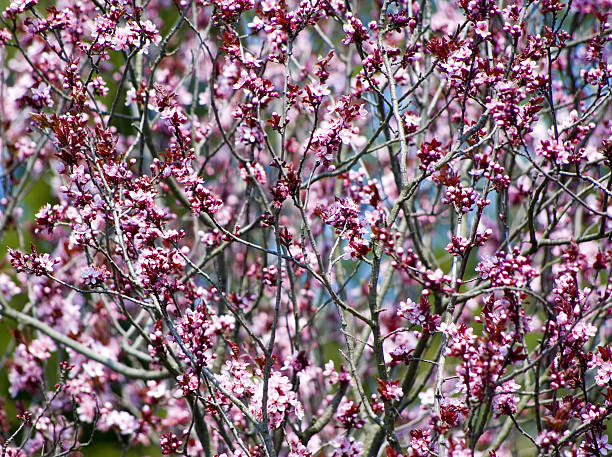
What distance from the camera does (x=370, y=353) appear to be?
6562 millimetres

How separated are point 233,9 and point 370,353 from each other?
13.3 feet

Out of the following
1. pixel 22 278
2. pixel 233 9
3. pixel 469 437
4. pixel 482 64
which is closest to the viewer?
pixel 469 437

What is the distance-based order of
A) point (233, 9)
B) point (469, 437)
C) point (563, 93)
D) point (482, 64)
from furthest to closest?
point (563, 93) → point (233, 9) → point (482, 64) → point (469, 437)

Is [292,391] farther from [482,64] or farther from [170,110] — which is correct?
[482,64]

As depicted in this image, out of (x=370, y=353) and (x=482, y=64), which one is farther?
(x=370, y=353)

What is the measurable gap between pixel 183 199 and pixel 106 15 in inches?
58.2

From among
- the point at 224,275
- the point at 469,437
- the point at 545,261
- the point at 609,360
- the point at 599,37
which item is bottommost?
the point at 469,437

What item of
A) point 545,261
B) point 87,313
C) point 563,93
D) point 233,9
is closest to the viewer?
point 233,9

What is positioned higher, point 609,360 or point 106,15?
point 106,15

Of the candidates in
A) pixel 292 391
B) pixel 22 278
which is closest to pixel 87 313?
pixel 22 278

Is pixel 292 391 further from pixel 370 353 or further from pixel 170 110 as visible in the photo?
pixel 370 353

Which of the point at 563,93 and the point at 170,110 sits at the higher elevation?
the point at 563,93

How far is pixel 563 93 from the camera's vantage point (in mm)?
5598

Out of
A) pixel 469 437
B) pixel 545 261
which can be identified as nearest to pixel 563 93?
pixel 545 261
